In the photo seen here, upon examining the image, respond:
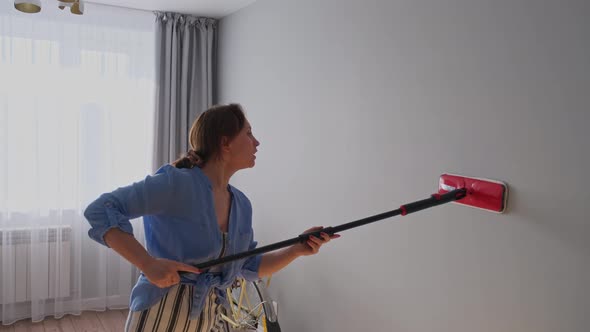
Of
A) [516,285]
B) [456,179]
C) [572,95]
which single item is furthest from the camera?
[456,179]

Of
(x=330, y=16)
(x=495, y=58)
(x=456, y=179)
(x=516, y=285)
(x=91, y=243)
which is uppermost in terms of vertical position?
(x=330, y=16)

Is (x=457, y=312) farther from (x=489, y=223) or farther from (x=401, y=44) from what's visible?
(x=401, y=44)

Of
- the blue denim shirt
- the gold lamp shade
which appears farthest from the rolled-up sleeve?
the gold lamp shade

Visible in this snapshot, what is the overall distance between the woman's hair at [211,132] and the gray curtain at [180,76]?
8.12 ft

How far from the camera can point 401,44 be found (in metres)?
2.24

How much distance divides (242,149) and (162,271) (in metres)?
0.49

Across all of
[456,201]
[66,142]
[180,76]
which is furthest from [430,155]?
[66,142]

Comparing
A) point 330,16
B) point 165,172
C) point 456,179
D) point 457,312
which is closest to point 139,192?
point 165,172

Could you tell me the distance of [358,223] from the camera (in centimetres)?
172

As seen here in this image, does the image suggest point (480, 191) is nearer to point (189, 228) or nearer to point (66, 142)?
point (189, 228)

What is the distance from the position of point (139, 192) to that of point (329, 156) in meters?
1.37

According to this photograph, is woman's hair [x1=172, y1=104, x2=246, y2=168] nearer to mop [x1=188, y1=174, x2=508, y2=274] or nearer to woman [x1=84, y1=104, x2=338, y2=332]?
woman [x1=84, y1=104, x2=338, y2=332]

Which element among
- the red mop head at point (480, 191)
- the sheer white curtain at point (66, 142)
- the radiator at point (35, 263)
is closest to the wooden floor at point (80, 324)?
the sheer white curtain at point (66, 142)

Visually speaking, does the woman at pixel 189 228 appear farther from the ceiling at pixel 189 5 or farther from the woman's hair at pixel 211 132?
the ceiling at pixel 189 5
